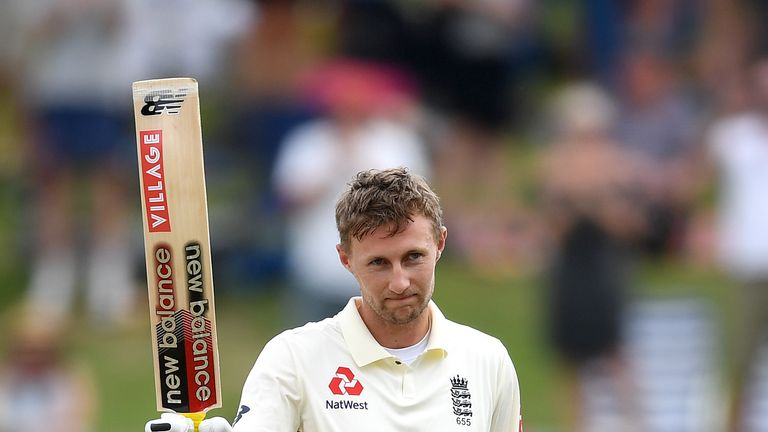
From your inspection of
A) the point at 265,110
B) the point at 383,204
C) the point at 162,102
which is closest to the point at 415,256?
the point at 383,204

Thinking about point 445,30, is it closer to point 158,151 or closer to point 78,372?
point 78,372

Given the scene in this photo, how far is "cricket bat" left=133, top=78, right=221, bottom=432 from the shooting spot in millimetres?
4695

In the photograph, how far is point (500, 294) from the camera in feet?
40.5

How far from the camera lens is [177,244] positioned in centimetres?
474

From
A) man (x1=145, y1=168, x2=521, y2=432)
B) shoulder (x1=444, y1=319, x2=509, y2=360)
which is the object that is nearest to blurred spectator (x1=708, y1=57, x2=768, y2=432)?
shoulder (x1=444, y1=319, x2=509, y2=360)

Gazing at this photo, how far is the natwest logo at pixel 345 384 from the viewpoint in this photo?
4543mm

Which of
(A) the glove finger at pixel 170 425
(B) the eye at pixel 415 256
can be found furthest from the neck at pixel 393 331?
(A) the glove finger at pixel 170 425

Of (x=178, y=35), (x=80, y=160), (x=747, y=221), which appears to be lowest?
(x=747, y=221)

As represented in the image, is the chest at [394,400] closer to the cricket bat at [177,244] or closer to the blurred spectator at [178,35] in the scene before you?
the cricket bat at [177,244]

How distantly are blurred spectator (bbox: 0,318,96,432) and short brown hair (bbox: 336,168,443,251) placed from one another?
5.84m

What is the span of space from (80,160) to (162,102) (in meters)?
7.50

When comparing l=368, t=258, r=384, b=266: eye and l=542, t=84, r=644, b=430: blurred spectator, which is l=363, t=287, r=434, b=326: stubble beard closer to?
l=368, t=258, r=384, b=266: eye

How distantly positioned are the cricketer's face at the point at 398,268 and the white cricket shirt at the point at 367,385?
142mm

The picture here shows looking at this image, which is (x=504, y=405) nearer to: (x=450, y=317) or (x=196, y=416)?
(x=196, y=416)
